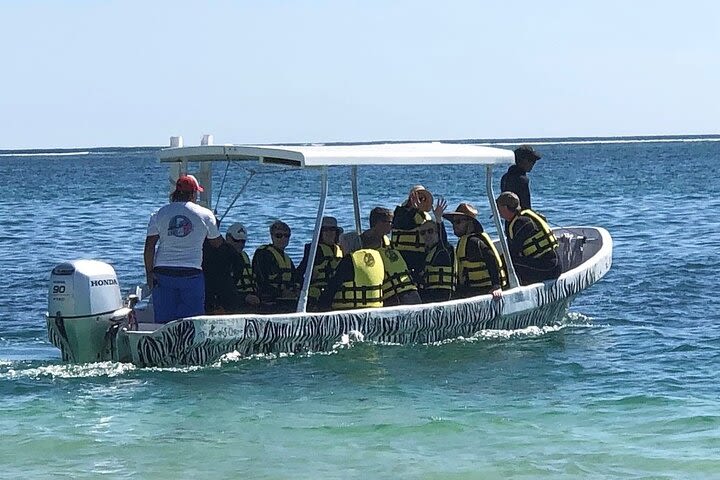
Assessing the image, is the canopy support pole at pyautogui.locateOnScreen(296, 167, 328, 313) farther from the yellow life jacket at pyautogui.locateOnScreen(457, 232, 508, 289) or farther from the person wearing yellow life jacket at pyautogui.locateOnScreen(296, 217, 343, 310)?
the yellow life jacket at pyautogui.locateOnScreen(457, 232, 508, 289)

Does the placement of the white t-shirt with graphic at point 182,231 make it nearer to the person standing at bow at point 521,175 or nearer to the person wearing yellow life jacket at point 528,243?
the person wearing yellow life jacket at point 528,243

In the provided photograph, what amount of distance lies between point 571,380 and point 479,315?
1315 mm

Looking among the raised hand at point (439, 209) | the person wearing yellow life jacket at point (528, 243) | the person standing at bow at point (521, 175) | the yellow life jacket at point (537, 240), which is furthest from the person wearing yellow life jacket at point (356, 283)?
the person standing at bow at point (521, 175)

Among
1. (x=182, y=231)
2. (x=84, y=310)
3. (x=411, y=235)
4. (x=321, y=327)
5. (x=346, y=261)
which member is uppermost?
(x=182, y=231)

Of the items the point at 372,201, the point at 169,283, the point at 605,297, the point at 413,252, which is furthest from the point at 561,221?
the point at 169,283

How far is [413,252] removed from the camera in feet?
37.8

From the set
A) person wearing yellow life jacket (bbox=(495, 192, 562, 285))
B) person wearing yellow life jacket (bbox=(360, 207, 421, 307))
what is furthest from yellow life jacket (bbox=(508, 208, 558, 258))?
person wearing yellow life jacket (bbox=(360, 207, 421, 307))

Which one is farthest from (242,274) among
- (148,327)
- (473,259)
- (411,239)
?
(473,259)

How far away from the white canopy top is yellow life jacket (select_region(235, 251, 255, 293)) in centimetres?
85

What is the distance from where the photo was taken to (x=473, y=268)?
11.2 metres

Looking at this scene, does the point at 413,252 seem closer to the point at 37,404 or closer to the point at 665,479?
the point at 37,404

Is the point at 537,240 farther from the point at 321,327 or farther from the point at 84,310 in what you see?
the point at 84,310

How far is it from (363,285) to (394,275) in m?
0.51

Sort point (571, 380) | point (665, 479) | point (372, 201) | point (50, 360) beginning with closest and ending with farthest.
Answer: point (665, 479)
point (571, 380)
point (50, 360)
point (372, 201)
